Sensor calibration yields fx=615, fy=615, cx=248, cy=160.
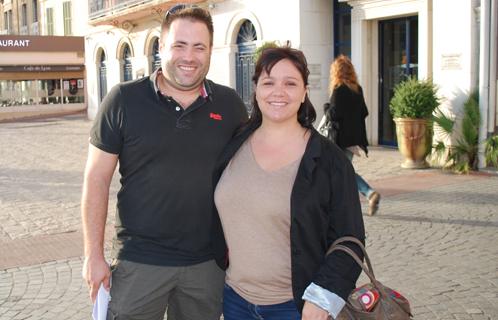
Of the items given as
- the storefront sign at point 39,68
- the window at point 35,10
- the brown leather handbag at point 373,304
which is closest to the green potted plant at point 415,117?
the brown leather handbag at point 373,304

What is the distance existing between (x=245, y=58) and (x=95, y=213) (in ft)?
46.3

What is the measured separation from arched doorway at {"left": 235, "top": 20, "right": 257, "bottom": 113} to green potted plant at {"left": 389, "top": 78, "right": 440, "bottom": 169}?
632cm

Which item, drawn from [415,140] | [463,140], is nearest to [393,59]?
[415,140]

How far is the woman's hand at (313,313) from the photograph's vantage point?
86.5 inches

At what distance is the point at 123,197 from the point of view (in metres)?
2.71

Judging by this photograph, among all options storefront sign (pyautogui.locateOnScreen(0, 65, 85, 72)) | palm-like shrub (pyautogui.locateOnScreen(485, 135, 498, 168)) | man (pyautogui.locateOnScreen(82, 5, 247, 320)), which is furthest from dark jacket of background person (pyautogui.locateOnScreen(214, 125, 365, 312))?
storefront sign (pyautogui.locateOnScreen(0, 65, 85, 72))

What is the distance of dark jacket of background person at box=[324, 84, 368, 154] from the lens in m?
7.48

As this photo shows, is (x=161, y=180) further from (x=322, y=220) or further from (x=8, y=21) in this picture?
(x=8, y=21)

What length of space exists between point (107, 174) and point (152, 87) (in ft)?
1.42

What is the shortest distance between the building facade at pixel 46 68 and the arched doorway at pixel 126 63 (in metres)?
8.38

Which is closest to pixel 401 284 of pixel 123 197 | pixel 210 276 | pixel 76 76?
pixel 210 276

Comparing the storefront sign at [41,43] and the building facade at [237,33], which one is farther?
the storefront sign at [41,43]

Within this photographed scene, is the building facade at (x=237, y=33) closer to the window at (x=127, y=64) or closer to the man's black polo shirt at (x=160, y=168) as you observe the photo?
the window at (x=127, y=64)

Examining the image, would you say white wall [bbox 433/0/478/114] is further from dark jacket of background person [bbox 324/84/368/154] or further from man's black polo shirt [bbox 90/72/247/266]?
man's black polo shirt [bbox 90/72/247/266]
